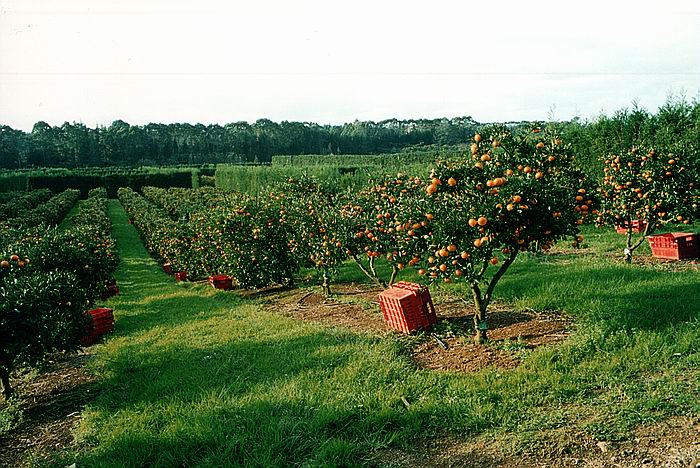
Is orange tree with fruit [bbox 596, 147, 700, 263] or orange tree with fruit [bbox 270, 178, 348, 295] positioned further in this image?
orange tree with fruit [bbox 596, 147, 700, 263]

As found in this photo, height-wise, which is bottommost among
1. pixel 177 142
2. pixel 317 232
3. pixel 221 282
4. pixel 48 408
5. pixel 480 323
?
pixel 48 408

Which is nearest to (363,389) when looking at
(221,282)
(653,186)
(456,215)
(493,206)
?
(456,215)

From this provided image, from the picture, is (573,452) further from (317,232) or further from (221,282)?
(221,282)

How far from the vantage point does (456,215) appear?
16.5 feet

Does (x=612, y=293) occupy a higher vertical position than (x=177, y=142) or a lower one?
lower

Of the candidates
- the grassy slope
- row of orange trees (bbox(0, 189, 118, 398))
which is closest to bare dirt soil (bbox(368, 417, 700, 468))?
the grassy slope

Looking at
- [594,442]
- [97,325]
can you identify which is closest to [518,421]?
[594,442]

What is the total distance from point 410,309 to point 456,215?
140 centimetres

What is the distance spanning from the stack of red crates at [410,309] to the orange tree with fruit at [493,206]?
1.56 ft

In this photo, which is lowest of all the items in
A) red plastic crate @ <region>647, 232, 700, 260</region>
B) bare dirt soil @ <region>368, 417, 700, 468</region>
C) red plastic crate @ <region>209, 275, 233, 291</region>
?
red plastic crate @ <region>209, 275, 233, 291</region>

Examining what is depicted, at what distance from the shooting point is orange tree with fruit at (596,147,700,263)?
835cm

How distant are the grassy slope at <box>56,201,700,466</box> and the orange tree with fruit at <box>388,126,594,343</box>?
999mm

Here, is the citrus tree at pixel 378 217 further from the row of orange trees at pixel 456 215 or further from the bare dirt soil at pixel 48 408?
the bare dirt soil at pixel 48 408

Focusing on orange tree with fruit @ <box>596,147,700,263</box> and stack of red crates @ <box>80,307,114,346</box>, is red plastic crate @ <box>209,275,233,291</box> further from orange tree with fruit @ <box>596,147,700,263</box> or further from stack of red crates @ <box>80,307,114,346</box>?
orange tree with fruit @ <box>596,147,700,263</box>
